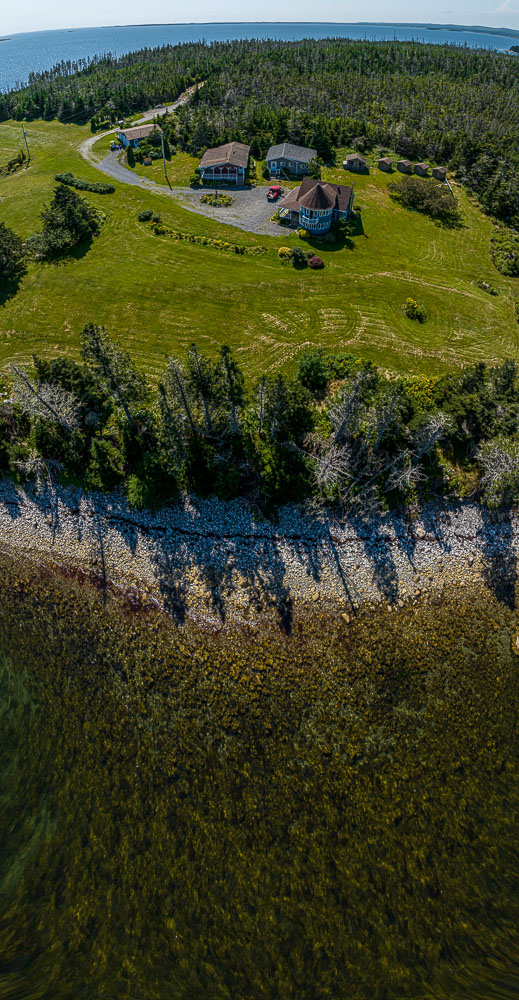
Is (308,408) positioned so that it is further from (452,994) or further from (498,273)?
(498,273)

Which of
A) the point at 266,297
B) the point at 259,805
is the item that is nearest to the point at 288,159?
the point at 266,297

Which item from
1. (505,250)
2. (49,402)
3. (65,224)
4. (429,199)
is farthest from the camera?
(429,199)

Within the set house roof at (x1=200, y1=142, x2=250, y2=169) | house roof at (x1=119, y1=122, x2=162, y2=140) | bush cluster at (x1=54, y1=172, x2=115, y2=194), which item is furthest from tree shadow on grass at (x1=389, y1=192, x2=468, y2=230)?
house roof at (x1=119, y1=122, x2=162, y2=140)

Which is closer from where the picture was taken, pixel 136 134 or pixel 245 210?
pixel 245 210

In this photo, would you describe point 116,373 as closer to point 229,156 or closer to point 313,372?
point 313,372

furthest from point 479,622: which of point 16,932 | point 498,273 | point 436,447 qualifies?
point 498,273

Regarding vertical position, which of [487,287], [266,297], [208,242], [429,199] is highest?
[429,199]

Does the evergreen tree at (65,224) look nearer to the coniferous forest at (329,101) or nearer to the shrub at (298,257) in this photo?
the shrub at (298,257)

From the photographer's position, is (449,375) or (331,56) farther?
(331,56)
